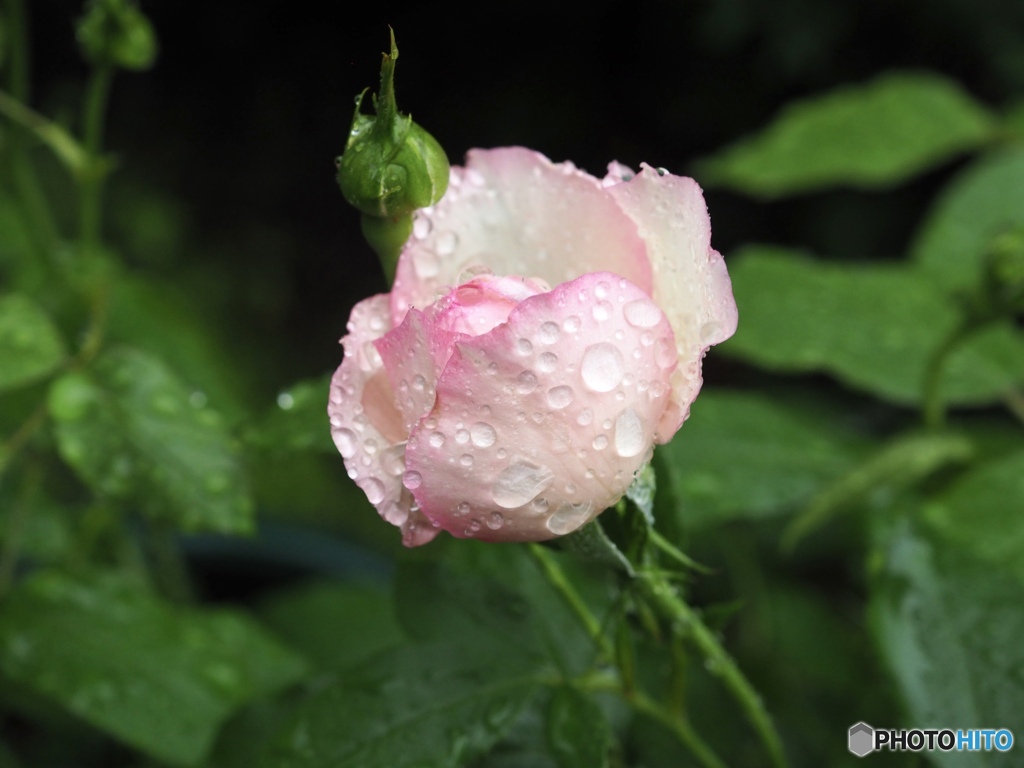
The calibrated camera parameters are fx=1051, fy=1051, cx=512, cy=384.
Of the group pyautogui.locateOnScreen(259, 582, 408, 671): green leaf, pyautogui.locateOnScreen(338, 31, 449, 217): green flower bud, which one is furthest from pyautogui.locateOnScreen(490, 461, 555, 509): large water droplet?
pyautogui.locateOnScreen(259, 582, 408, 671): green leaf

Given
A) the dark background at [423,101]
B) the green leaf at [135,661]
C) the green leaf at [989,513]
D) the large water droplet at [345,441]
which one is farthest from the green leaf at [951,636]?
the dark background at [423,101]

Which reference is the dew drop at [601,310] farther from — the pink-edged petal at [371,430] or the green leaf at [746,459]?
the green leaf at [746,459]

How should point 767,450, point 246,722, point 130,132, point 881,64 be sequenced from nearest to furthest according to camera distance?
point 246,722 < point 767,450 < point 881,64 < point 130,132

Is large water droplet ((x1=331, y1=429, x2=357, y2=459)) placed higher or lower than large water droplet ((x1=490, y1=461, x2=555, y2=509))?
higher

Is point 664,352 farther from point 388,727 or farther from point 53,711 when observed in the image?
point 53,711

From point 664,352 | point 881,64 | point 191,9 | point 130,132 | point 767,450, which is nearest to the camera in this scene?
point 664,352

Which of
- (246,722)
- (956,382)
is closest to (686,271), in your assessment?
(246,722)

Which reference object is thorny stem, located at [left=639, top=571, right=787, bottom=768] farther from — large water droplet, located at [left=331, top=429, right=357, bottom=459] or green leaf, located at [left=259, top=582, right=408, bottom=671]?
green leaf, located at [left=259, top=582, right=408, bottom=671]

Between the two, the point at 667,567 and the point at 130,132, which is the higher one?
the point at 130,132
